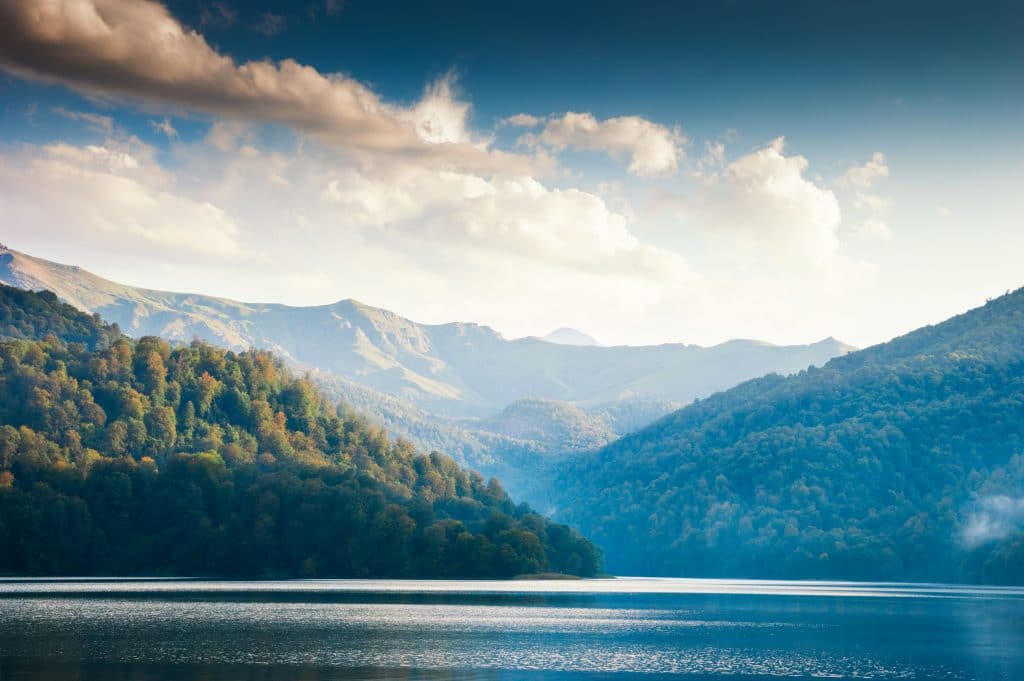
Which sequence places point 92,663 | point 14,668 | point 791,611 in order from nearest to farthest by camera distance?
point 14,668 → point 92,663 → point 791,611

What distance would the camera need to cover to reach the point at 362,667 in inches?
3322

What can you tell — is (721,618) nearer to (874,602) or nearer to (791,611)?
(791,611)

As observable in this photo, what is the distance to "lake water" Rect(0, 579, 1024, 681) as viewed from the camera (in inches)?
3302

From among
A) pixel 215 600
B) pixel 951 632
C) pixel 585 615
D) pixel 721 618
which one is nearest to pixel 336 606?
pixel 215 600

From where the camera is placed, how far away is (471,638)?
109938 mm

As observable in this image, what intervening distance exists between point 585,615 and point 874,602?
60773 mm

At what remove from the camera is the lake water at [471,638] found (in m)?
83.9

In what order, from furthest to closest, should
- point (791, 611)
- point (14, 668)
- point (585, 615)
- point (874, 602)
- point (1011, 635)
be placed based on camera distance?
point (874, 602) < point (791, 611) < point (585, 615) < point (1011, 635) < point (14, 668)

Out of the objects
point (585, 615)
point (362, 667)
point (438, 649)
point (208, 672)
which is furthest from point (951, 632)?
point (208, 672)

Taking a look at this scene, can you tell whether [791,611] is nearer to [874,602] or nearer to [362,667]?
[874,602]

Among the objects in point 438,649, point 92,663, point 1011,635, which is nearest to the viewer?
point 92,663

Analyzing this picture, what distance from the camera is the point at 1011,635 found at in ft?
388

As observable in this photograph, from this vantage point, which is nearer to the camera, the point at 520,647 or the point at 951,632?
the point at 520,647

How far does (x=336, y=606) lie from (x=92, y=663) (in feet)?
240
